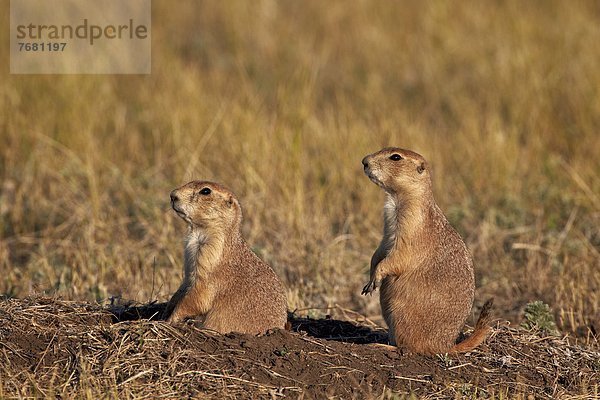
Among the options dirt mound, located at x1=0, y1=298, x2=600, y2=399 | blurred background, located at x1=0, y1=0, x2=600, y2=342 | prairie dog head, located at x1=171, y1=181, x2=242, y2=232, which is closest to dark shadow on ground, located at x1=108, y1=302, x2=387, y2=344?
dirt mound, located at x1=0, y1=298, x2=600, y2=399

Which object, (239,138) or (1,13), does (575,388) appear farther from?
(1,13)

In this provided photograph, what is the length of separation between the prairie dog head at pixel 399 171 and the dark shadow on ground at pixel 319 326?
45.6 inches

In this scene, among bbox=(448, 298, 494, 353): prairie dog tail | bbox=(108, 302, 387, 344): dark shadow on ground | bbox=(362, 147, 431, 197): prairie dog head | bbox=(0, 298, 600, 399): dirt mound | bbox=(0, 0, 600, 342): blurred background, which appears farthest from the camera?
bbox=(0, 0, 600, 342): blurred background

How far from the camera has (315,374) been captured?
5930mm

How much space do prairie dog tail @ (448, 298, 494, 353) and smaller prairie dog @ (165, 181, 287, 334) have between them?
115 cm

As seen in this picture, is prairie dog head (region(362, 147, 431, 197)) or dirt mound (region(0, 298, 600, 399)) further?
prairie dog head (region(362, 147, 431, 197))

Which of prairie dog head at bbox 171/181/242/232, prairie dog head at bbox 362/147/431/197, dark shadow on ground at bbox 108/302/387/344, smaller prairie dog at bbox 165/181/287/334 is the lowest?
dark shadow on ground at bbox 108/302/387/344

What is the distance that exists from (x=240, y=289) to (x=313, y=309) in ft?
4.82

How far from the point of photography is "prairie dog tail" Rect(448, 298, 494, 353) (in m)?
6.33

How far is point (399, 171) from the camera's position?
658 cm

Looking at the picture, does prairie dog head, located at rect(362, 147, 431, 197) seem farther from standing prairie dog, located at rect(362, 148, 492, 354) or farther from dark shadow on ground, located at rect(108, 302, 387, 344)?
dark shadow on ground, located at rect(108, 302, 387, 344)

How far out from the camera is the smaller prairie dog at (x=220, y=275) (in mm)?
6367

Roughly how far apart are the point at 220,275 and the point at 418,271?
1261mm

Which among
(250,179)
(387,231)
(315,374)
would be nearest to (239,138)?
(250,179)
